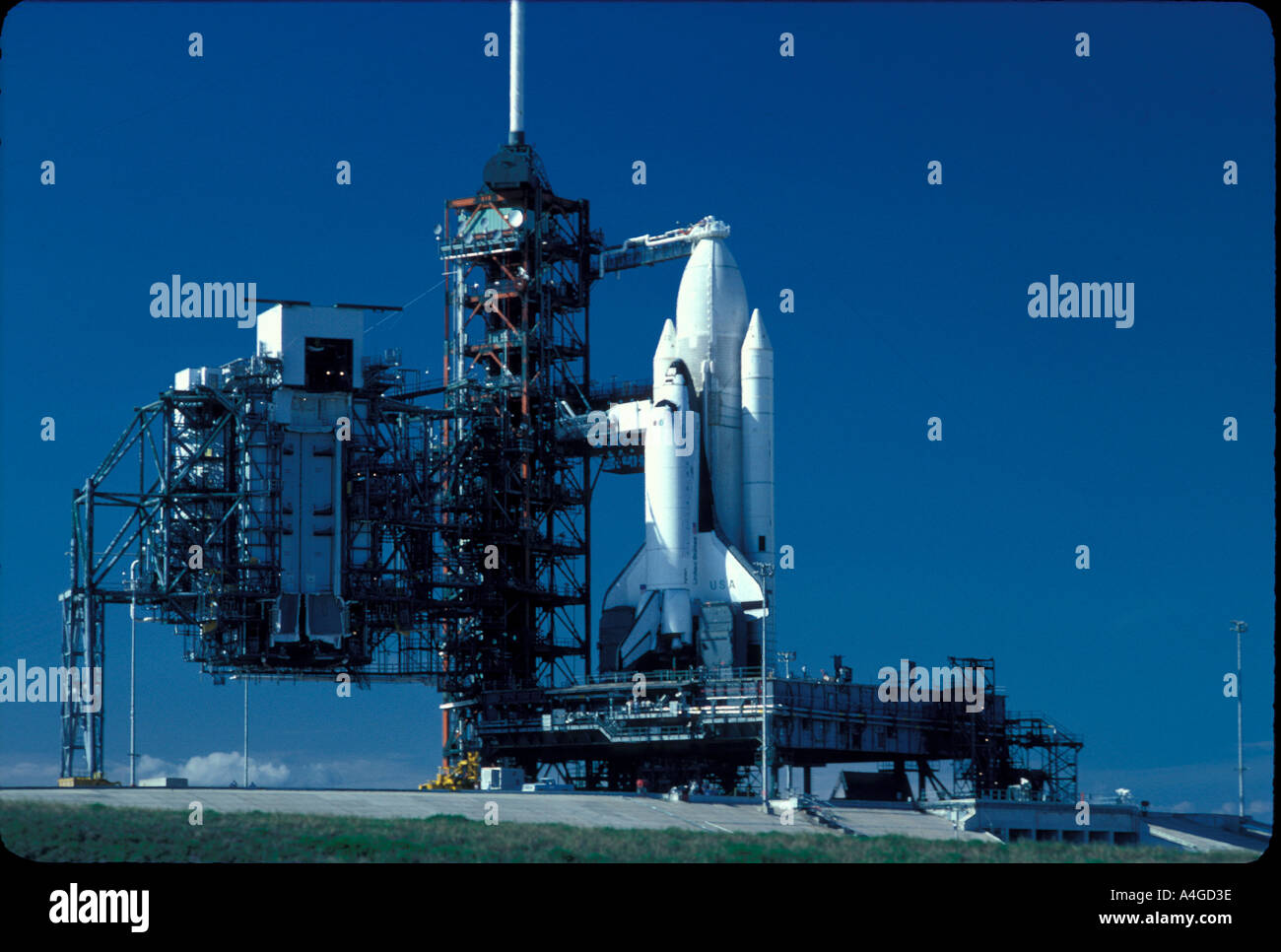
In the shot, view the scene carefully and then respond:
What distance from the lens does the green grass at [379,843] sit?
193 ft

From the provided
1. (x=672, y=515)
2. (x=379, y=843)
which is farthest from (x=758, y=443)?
(x=379, y=843)

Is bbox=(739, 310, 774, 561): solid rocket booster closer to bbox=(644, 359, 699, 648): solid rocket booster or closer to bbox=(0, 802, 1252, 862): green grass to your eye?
bbox=(644, 359, 699, 648): solid rocket booster

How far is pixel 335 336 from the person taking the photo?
9425cm

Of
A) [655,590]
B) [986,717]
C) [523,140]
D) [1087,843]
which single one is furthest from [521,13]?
[1087,843]

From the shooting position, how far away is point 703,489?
10325 centimetres

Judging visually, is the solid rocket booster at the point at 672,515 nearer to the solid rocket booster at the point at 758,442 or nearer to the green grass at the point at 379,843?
the solid rocket booster at the point at 758,442

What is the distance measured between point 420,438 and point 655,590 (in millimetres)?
13886

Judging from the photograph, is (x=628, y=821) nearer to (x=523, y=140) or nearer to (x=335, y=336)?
(x=335, y=336)

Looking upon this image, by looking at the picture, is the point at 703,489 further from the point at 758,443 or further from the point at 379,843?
the point at 379,843

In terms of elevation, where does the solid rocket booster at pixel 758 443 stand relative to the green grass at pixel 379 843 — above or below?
above

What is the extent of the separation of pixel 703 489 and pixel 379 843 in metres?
43.7

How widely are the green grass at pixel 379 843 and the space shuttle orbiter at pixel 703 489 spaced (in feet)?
77.6

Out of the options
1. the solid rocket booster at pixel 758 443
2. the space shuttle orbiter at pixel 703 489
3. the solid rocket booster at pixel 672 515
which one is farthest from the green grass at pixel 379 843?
the solid rocket booster at pixel 758 443

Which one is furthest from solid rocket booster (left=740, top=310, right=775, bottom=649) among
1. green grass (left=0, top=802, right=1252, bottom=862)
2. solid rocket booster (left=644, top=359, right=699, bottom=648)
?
green grass (left=0, top=802, right=1252, bottom=862)
